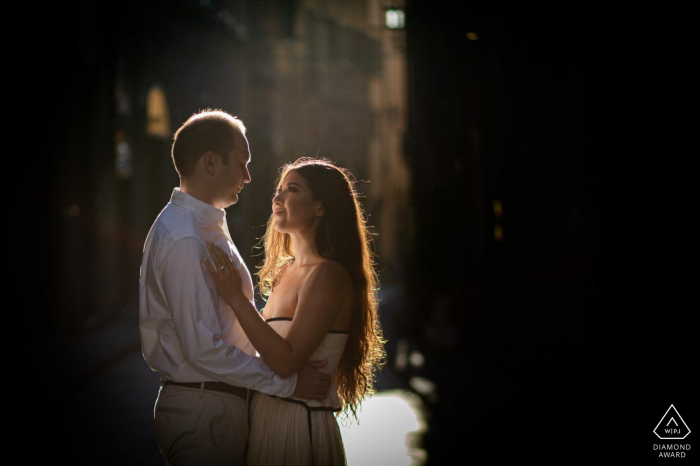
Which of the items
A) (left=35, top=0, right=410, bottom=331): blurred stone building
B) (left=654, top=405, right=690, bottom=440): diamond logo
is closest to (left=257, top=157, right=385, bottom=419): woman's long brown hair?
(left=654, top=405, right=690, bottom=440): diamond logo

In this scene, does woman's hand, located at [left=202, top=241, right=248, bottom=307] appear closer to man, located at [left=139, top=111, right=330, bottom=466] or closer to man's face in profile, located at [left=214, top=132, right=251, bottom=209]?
man, located at [left=139, top=111, right=330, bottom=466]

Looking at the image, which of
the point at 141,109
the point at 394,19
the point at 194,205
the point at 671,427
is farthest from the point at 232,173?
the point at 394,19

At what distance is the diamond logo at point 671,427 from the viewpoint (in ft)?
20.6

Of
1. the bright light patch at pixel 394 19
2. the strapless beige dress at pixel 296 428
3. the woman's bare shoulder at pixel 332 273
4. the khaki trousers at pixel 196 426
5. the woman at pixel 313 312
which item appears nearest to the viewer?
the khaki trousers at pixel 196 426

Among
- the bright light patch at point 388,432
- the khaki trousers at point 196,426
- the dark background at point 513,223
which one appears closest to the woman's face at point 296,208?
the khaki trousers at point 196,426

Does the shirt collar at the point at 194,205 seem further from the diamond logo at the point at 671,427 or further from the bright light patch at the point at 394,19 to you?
the bright light patch at the point at 394,19

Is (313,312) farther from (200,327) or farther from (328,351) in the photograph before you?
(200,327)

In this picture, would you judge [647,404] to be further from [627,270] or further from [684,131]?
[684,131]

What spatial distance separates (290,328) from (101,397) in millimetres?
7068

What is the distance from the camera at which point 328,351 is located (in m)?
3.56

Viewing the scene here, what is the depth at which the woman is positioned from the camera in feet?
10.7

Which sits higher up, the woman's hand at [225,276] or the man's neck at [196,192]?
the man's neck at [196,192]

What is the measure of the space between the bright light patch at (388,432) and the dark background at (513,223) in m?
0.26

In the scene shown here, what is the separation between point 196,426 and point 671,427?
5180 mm
